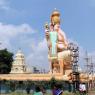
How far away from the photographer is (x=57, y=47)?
49.2 m

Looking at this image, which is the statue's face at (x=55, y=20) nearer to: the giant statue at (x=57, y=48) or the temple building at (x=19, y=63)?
the giant statue at (x=57, y=48)

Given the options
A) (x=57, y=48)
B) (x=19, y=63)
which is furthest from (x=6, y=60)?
(x=57, y=48)

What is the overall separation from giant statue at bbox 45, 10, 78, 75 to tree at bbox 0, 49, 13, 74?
19862 mm

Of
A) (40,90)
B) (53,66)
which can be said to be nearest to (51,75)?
(53,66)

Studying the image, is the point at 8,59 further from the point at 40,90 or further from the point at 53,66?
the point at 40,90

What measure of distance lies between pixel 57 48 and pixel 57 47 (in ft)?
0.43

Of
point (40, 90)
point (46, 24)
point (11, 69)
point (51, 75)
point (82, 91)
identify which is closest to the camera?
point (40, 90)

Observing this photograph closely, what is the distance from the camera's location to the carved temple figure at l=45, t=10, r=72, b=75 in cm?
4795

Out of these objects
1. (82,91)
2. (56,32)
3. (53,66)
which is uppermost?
(56,32)

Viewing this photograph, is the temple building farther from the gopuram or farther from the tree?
the gopuram

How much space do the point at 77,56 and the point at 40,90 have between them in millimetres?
30161

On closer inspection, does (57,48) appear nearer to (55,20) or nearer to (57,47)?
(57,47)

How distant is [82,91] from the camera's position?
760 inches

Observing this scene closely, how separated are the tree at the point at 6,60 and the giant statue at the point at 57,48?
1986 centimetres
